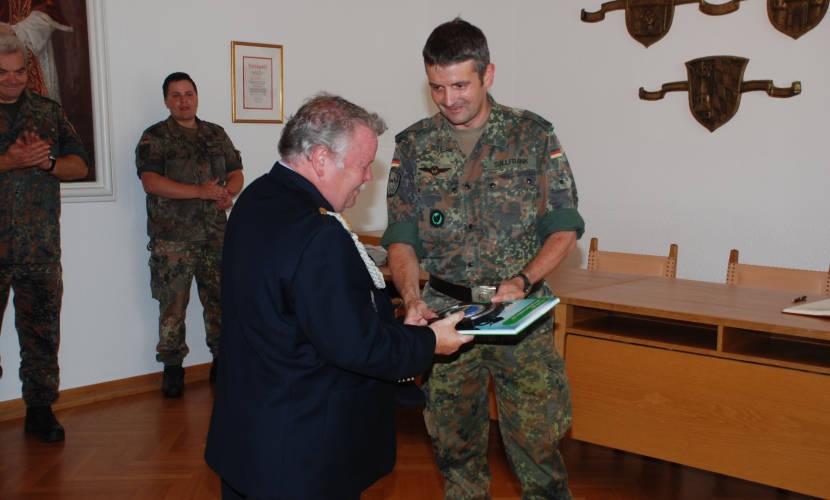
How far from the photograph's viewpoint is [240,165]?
17.3 ft

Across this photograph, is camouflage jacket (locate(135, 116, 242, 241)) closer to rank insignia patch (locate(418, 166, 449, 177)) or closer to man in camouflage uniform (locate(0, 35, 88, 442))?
man in camouflage uniform (locate(0, 35, 88, 442))

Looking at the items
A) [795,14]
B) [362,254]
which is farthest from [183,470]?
[795,14]

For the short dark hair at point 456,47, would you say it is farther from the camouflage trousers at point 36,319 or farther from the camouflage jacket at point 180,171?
the camouflage jacket at point 180,171

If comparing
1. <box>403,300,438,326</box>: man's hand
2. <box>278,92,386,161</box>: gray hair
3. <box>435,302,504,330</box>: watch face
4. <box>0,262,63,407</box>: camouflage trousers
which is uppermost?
<box>278,92,386,161</box>: gray hair

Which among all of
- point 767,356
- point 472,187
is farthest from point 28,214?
point 767,356

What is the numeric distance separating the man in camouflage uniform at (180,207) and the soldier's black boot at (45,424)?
0.87 m

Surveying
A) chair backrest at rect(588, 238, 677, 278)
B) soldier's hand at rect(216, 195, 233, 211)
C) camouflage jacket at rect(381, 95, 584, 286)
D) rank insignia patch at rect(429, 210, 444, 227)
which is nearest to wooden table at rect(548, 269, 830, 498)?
chair backrest at rect(588, 238, 677, 278)

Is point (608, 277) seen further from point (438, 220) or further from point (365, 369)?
point (365, 369)

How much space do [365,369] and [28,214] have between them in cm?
297

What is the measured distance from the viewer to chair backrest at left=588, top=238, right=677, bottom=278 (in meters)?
4.43

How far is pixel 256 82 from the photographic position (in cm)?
550

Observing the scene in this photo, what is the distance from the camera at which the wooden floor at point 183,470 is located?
3.58 metres

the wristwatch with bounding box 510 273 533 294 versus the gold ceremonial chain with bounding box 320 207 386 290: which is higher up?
the gold ceremonial chain with bounding box 320 207 386 290

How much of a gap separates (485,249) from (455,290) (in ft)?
0.55
